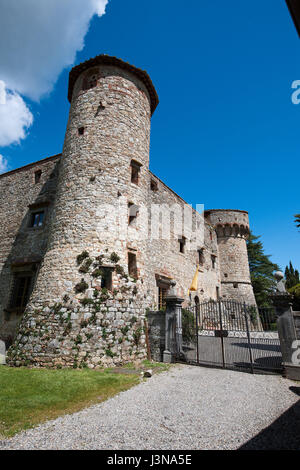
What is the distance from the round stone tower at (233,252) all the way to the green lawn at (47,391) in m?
18.9

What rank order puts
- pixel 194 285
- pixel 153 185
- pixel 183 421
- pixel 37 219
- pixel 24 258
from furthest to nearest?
pixel 194 285 < pixel 153 185 < pixel 37 219 < pixel 24 258 < pixel 183 421

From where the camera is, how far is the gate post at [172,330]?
844 cm

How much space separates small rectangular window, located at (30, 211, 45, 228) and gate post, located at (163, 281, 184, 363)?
895 cm

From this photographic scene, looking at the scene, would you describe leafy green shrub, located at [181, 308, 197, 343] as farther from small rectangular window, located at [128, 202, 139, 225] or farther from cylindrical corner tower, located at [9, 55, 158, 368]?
small rectangular window, located at [128, 202, 139, 225]

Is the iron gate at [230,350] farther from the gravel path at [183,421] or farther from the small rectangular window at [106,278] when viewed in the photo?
the small rectangular window at [106,278]

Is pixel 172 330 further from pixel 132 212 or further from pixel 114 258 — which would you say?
pixel 132 212

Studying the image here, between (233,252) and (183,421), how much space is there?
73.3ft

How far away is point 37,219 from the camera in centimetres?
1384

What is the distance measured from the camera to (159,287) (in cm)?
1411

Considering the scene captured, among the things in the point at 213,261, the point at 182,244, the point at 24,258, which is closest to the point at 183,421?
the point at 24,258

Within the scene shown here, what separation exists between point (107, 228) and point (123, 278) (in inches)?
83.8

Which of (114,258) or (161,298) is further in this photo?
(161,298)
